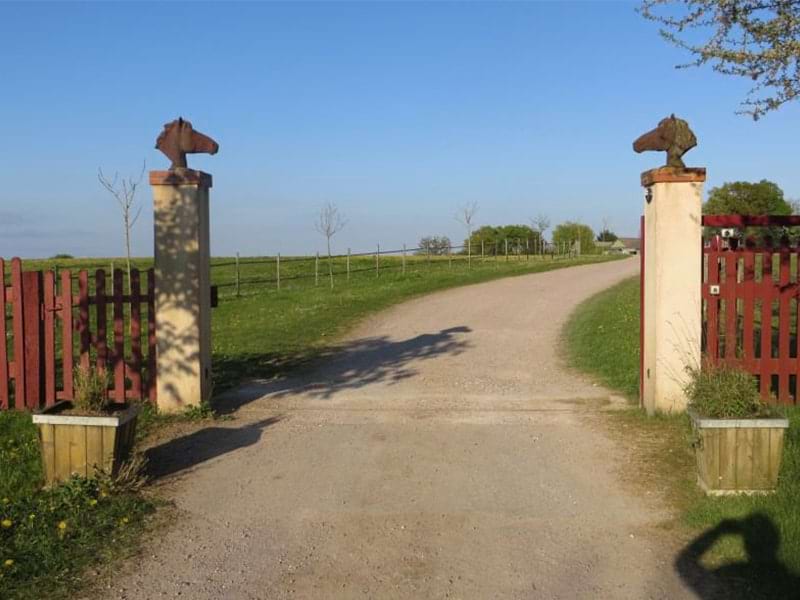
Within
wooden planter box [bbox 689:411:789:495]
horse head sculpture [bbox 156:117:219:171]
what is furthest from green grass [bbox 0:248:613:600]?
wooden planter box [bbox 689:411:789:495]

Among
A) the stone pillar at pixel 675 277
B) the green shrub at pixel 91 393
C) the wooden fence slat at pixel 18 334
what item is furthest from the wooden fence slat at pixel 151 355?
the stone pillar at pixel 675 277

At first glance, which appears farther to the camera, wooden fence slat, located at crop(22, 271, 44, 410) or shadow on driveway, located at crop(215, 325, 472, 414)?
shadow on driveway, located at crop(215, 325, 472, 414)

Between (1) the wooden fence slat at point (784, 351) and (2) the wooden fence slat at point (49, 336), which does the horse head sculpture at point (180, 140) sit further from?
(1) the wooden fence slat at point (784, 351)

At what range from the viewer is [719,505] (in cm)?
528

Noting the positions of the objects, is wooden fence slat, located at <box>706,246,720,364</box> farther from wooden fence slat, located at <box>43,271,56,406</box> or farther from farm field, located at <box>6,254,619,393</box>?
A: wooden fence slat, located at <box>43,271,56,406</box>

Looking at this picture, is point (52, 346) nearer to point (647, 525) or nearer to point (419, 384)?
point (419, 384)

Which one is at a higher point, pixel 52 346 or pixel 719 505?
Answer: pixel 52 346

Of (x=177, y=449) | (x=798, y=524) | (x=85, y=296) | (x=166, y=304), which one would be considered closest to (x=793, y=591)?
(x=798, y=524)

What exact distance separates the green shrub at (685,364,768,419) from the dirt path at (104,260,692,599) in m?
0.80

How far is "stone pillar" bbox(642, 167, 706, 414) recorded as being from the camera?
7703mm

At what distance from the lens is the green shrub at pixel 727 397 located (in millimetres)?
5512

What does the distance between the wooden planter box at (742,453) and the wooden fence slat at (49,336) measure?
6.21 meters

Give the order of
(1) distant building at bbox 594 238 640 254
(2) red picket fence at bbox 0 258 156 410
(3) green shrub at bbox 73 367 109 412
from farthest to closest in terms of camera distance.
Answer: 1. (1) distant building at bbox 594 238 640 254
2. (2) red picket fence at bbox 0 258 156 410
3. (3) green shrub at bbox 73 367 109 412

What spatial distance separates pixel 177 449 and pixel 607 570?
4.08 metres
